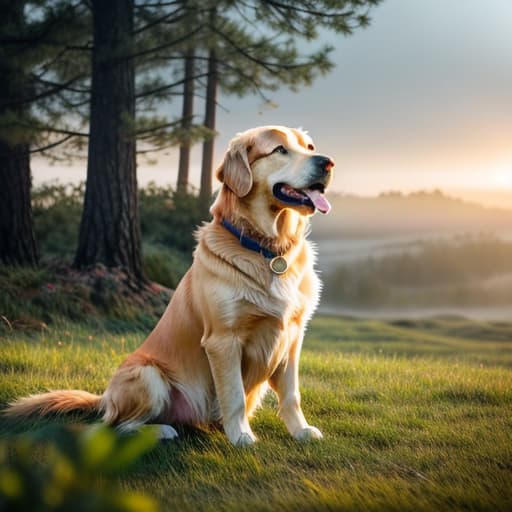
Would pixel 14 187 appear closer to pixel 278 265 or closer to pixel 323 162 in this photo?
pixel 278 265

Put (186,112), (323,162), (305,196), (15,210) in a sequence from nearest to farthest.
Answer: (323,162), (305,196), (15,210), (186,112)

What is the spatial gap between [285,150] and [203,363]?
1310mm

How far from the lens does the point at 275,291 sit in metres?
3.48

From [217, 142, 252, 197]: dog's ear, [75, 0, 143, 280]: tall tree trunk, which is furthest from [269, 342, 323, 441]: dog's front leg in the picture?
[75, 0, 143, 280]: tall tree trunk

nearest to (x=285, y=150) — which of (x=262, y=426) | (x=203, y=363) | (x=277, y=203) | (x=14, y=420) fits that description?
(x=277, y=203)

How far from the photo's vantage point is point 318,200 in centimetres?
345

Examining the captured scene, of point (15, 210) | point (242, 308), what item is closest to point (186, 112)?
point (15, 210)

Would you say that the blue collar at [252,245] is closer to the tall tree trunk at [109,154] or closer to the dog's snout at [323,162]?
the dog's snout at [323,162]

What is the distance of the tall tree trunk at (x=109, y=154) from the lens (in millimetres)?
8750

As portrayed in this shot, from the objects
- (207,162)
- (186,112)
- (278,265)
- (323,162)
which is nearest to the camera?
(323,162)

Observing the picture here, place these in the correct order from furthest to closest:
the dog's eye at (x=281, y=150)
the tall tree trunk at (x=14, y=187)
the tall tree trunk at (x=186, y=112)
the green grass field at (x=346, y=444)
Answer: the tall tree trunk at (x=186, y=112) → the tall tree trunk at (x=14, y=187) → the dog's eye at (x=281, y=150) → the green grass field at (x=346, y=444)

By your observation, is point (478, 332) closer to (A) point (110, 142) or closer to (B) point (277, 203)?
(A) point (110, 142)

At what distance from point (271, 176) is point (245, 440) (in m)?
1.45

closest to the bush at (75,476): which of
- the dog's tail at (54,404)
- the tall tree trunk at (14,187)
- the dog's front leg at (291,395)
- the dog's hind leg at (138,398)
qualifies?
the dog's hind leg at (138,398)
